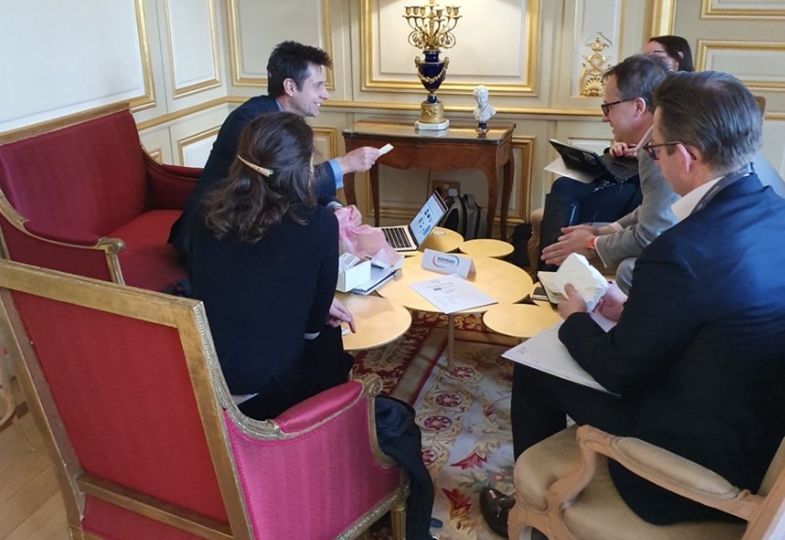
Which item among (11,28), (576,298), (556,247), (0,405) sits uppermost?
(11,28)

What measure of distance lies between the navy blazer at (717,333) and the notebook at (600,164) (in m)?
1.54

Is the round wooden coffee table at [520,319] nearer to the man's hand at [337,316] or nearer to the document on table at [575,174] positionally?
the man's hand at [337,316]

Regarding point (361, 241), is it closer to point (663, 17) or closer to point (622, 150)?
point (622, 150)

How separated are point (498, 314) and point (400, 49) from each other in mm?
2117

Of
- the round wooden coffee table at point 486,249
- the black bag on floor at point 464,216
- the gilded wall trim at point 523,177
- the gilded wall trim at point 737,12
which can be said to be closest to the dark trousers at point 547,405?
the round wooden coffee table at point 486,249

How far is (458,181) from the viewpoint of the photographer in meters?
4.12

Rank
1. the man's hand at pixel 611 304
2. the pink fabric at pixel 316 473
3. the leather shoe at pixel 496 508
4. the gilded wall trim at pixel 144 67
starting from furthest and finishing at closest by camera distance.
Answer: the gilded wall trim at pixel 144 67 → the leather shoe at pixel 496 508 → the man's hand at pixel 611 304 → the pink fabric at pixel 316 473

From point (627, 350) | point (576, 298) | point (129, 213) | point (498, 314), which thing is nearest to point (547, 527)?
point (627, 350)

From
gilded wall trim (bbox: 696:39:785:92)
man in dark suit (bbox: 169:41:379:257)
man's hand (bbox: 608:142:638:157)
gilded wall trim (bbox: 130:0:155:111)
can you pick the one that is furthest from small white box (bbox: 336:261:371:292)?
gilded wall trim (bbox: 696:39:785:92)

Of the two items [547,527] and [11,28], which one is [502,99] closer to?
[11,28]

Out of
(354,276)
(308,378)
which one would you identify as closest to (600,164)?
(354,276)

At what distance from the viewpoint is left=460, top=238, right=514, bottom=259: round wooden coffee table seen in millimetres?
2764

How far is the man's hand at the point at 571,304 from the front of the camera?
1.69 meters

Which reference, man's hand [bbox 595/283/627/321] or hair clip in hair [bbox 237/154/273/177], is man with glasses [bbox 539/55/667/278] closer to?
man's hand [bbox 595/283/627/321]
